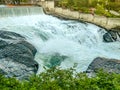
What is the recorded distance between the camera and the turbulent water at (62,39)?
16.6 metres

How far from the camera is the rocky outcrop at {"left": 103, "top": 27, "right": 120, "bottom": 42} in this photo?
2419 centimetres

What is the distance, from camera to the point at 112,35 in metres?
24.8

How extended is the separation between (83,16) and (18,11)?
5.33 metres

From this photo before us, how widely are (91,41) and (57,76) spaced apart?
16244 mm

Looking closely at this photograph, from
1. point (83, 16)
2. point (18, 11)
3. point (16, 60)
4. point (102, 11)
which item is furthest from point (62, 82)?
point (102, 11)

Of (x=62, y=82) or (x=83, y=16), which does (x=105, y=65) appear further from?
(x=83, y=16)

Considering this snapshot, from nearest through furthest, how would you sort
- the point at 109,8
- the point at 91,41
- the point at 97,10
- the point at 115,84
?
the point at 115,84 < the point at 91,41 < the point at 97,10 < the point at 109,8

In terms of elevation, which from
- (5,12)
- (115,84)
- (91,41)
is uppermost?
(115,84)

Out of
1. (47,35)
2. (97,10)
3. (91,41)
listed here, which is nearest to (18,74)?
(47,35)

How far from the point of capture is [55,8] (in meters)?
29.4

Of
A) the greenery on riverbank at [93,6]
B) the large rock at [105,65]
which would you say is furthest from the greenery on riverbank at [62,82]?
the greenery on riverbank at [93,6]

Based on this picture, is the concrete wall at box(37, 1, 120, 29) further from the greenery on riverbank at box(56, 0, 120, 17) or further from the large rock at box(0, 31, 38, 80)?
the large rock at box(0, 31, 38, 80)

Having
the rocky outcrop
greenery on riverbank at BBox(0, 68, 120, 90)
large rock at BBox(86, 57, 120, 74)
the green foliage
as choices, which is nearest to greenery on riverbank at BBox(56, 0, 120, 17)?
the green foliage

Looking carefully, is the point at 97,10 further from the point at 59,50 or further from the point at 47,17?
the point at 59,50
